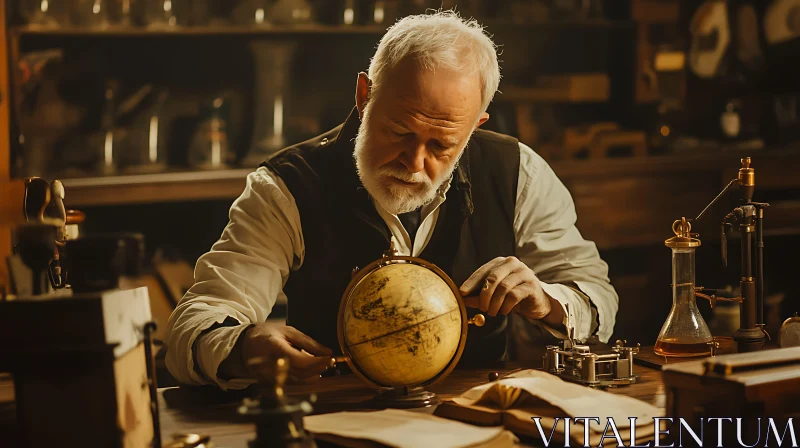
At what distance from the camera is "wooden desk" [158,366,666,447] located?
1.87 metres

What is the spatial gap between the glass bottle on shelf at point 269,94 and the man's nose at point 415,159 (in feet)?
5.94

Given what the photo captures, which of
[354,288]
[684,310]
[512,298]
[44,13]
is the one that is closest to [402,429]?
[354,288]

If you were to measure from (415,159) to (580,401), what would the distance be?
3.00ft

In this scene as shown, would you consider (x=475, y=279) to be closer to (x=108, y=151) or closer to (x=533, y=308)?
(x=533, y=308)

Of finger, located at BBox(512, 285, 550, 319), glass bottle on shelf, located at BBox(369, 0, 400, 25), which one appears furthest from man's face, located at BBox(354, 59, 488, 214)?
glass bottle on shelf, located at BBox(369, 0, 400, 25)

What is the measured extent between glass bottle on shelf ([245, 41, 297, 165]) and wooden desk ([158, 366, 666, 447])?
2065mm

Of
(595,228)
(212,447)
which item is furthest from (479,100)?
(595,228)

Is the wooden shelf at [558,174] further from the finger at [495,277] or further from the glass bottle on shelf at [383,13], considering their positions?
the finger at [495,277]

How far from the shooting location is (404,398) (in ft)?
6.57

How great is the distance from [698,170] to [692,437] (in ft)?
9.97

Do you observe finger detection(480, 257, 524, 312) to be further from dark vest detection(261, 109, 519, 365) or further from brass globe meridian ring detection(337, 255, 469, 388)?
dark vest detection(261, 109, 519, 365)

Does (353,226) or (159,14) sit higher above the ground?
(159,14)

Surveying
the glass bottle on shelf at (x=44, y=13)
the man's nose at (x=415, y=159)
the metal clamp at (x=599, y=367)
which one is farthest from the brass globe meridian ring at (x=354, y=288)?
the glass bottle on shelf at (x=44, y=13)

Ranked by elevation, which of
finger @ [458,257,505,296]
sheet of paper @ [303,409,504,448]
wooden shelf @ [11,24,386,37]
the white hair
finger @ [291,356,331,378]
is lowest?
sheet of paper @ [303,409,504,448]
